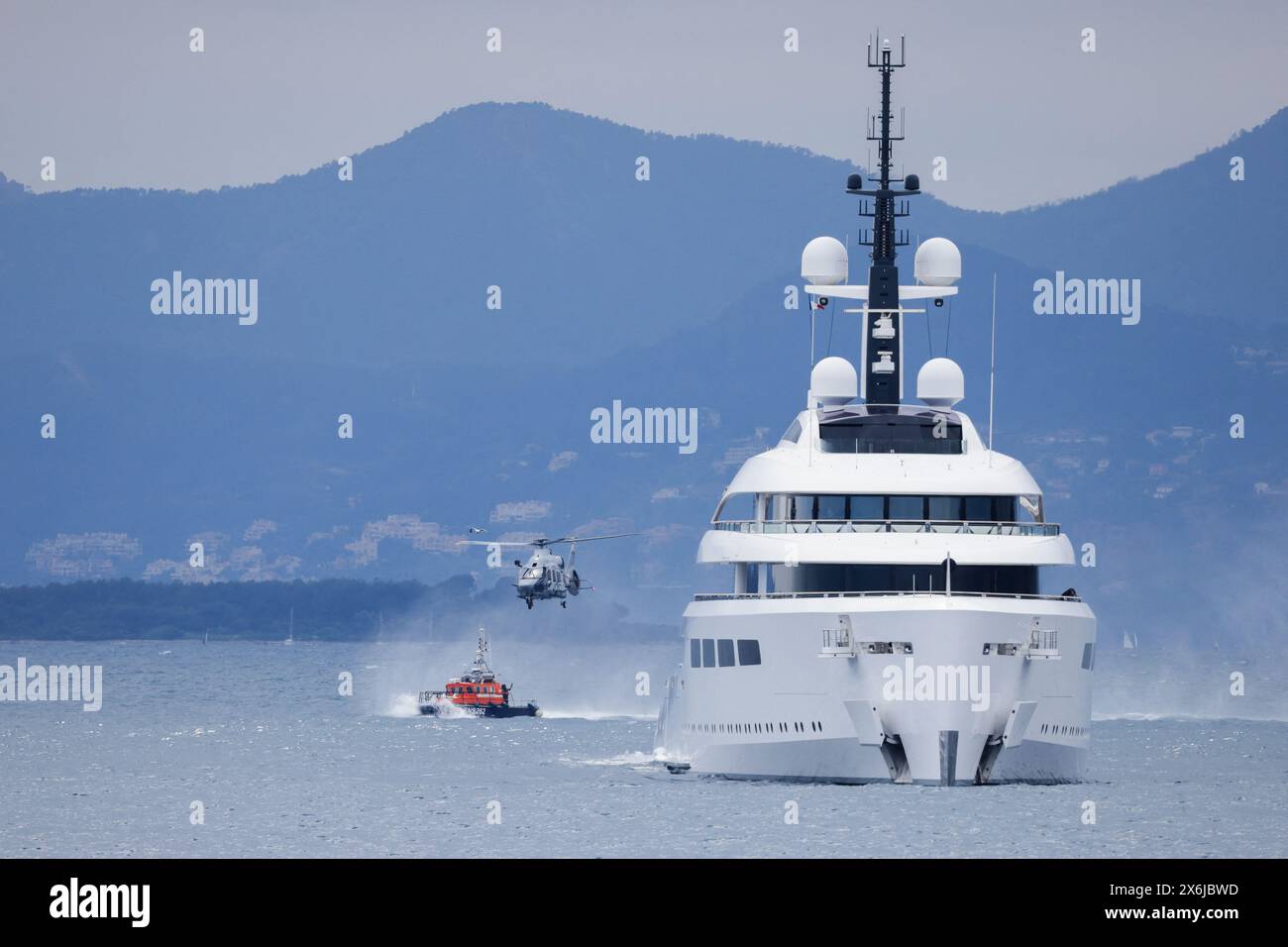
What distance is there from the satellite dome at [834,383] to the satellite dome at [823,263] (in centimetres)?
282

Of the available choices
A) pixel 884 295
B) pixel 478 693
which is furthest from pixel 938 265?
pixel 478 693

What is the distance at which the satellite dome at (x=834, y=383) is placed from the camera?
217ft

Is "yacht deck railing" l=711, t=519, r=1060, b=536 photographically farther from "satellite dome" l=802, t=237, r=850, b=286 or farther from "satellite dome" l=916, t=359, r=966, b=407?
"satellite dome" l=802, t=237, r=850, b=286

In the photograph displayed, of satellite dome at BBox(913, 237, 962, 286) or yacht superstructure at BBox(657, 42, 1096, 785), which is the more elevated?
satellite dome at BBox(913, 237, 962, 286)

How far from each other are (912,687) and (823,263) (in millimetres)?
17391

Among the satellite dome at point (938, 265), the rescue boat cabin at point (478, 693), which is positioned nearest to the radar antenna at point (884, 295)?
the satellite dome at point (938, 265)

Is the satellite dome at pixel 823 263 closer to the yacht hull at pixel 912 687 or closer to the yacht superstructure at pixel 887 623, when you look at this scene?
→ the yacht superstructure at pixel 887 623

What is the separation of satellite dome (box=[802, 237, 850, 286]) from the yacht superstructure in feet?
19.4

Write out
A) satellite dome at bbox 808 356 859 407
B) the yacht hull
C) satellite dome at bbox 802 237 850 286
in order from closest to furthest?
the yacht hull
satellite dome at bbox 808 356 859 407
satellite dome at bbox 802 237 850 286

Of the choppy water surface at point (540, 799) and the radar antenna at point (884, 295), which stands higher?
the radar antenna at point (884, 295)

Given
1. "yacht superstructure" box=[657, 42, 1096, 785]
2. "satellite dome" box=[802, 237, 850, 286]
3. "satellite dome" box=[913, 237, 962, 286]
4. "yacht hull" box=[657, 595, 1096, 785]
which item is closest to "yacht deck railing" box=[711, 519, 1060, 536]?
"yacht superstructure" box=[657, 42, 1096, 785]

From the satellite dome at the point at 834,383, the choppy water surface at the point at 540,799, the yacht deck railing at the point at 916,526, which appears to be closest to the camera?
the choppy water surface at the point at 540,799

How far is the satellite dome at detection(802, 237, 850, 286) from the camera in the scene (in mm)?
67812

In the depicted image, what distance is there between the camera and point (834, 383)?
66.1 metres
